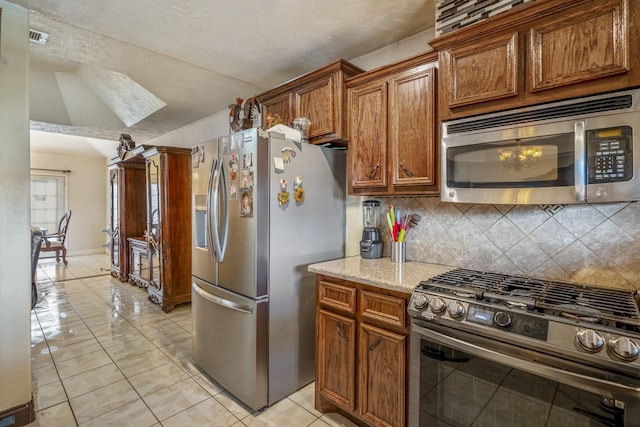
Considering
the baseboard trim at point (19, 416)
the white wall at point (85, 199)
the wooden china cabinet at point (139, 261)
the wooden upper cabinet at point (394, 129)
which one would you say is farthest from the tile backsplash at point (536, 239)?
the white wall at point (85, 199)

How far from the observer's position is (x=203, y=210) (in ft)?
8.02

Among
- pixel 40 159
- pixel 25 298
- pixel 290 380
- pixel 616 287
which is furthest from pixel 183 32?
pixel 40 159

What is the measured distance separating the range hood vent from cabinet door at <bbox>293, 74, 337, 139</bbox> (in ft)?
2.98

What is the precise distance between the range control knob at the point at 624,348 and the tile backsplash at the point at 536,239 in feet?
2.18

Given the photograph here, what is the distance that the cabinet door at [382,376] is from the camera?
160 cm

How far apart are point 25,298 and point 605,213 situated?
327 cm

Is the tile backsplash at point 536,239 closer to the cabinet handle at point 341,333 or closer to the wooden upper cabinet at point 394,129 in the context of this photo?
the wooden upper cabinet at point 394,129

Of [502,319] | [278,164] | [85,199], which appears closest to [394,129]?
[278,164]

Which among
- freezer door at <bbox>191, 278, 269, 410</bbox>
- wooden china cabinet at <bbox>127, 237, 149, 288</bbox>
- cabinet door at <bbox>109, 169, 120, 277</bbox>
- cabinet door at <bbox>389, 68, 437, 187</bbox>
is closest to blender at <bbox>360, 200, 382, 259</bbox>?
cabinet door at <bbox>389, 68, 437, 187</bbox>

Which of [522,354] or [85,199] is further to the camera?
[85,199]

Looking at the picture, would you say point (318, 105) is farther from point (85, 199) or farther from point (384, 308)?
point (85, 199)

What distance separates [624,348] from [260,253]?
5.55 feet

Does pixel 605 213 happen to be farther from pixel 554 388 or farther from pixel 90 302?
pixel 90 302

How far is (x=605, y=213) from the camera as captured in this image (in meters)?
1.53
